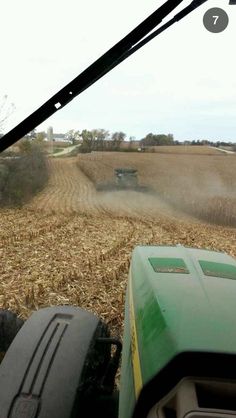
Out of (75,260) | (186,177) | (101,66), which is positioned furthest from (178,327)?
(186,177)

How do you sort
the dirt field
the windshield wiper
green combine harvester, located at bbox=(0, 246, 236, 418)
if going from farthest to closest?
1. the dirt field
2. the windshield wiper
3. green combine harvester, located at bbox=(0, 246, 236, 418)

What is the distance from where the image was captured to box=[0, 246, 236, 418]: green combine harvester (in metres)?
1.09

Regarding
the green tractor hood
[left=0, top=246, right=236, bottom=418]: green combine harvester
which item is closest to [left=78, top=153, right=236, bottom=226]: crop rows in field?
[left=0, top=246, right=236, bottom=418]: green combine harvester

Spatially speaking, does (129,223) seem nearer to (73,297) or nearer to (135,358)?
(73,297)

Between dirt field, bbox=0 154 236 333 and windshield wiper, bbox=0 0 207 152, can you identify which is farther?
dirt field, bbox=0 154 236 333

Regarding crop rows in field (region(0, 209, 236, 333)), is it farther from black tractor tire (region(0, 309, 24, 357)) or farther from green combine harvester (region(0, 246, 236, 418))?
green combine harvester (region(0, 246, 236, 418))

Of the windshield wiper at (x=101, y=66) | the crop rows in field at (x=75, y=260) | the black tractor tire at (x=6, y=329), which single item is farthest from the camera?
the crop rows in field at (x=75, y=260)

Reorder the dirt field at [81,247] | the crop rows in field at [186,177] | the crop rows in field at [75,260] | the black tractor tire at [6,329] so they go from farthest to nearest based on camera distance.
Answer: the crop rows in field at [186,177] < the dirt field at [81,247] < the crop rows in field at [75,260] < the black tractor tire at [6,329]

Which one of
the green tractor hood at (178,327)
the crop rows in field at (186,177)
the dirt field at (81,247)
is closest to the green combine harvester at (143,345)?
the green tractor hood at (178,327)

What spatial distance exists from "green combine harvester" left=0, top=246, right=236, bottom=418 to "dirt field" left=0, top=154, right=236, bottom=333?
271cm

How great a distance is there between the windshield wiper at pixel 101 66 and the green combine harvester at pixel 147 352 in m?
0.70

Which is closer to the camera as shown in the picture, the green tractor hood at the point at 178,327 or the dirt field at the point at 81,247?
the green tractor hood at the point at 178,327

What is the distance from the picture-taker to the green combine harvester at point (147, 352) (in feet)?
3.58

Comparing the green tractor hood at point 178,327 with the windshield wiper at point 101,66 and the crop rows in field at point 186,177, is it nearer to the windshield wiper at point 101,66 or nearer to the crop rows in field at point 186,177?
the windshield wiper at point 101,66
